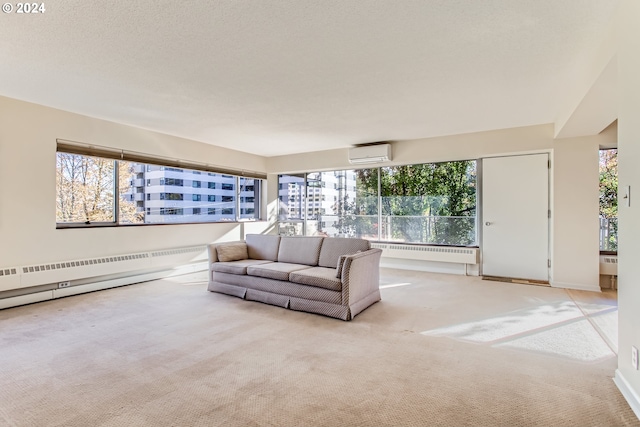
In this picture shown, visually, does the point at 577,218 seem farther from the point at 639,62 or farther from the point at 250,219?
the point at 250,219

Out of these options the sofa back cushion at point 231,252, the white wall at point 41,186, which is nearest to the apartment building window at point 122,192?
the white wall at point 41,186

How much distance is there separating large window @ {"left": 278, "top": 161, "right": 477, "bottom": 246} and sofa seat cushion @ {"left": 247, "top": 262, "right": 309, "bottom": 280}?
9.27ft

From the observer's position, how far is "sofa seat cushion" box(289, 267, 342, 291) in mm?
3299

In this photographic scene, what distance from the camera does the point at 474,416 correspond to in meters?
1.72

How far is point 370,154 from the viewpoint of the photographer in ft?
19.5

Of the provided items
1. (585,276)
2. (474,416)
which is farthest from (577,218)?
(474,416)

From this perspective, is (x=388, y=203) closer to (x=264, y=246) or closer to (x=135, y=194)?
(x=264, y=246)

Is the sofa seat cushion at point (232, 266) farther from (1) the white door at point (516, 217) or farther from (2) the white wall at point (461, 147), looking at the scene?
(1) the white door at point (516, 217)

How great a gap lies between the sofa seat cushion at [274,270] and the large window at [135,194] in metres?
2.39

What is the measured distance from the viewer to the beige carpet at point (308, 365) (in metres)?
1.75

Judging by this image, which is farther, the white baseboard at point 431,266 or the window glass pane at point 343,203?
the window glass pane at point 343,203

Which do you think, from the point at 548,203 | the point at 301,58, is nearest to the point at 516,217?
the point at 548,203

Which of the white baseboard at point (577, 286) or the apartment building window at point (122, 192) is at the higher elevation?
the apartment building window at point (122, 192)

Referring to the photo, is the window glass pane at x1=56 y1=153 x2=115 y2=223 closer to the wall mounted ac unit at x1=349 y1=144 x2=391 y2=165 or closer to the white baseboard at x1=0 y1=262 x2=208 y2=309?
the white baseboard at x1=0 y1=262 x2=208 y2=309
